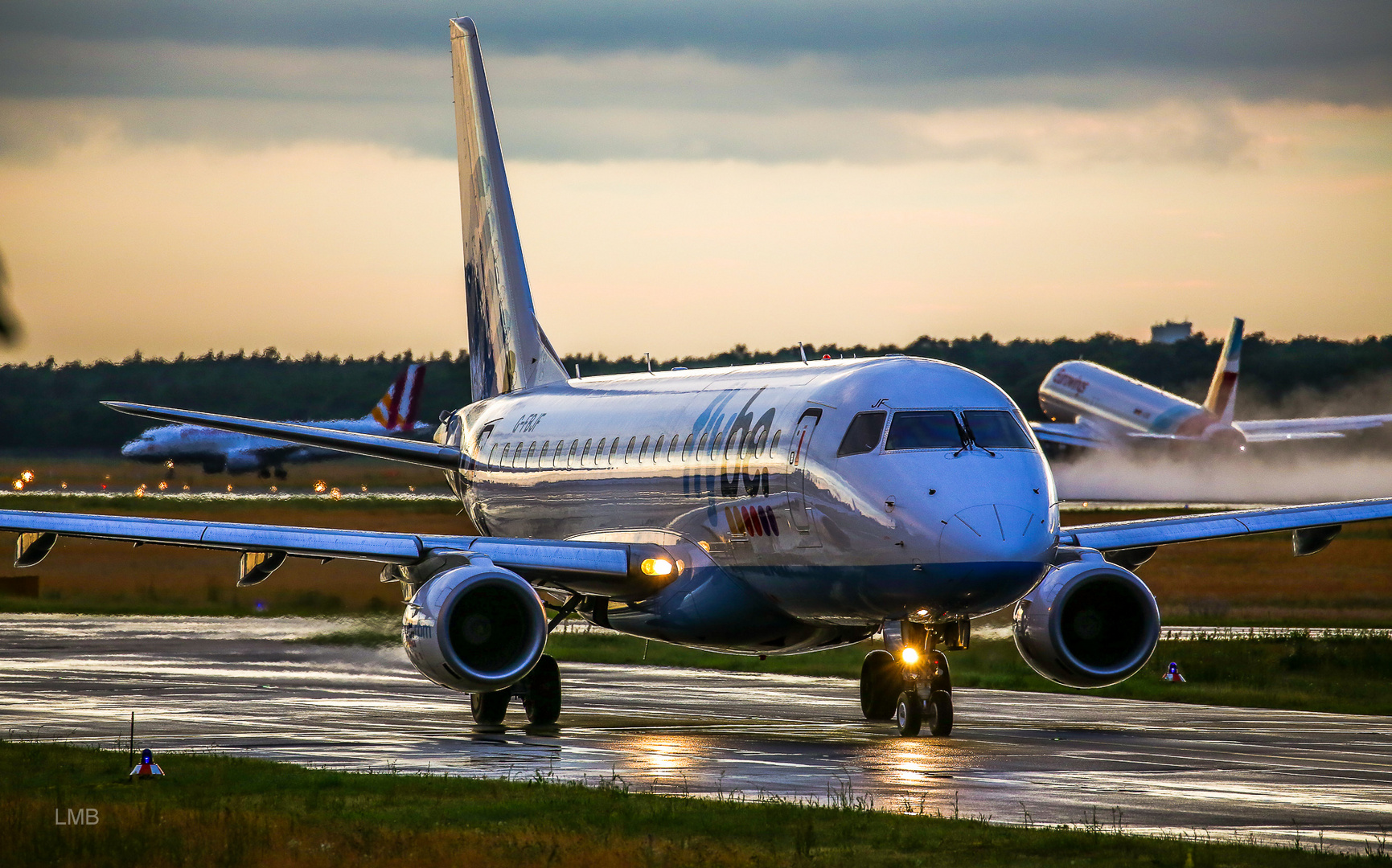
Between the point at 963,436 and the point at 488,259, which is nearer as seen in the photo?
the point at 963,436

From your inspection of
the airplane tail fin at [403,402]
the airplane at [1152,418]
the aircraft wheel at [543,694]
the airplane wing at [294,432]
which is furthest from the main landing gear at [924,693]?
the airplane tail fin at [403,402]

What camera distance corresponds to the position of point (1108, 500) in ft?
258

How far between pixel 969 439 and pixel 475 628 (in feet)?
A: 19.5

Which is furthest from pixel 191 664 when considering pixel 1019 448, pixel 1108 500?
pixel 1108 500

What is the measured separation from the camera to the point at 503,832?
12820mm

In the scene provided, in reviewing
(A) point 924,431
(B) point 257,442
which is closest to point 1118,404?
(B) point 257,442

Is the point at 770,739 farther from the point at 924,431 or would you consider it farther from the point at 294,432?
the point at 294,432

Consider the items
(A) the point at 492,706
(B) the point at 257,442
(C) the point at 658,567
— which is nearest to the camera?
(A) the point at 492,706

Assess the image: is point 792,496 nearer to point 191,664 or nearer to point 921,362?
A: point 921,362

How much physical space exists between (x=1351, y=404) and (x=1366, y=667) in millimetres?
70538

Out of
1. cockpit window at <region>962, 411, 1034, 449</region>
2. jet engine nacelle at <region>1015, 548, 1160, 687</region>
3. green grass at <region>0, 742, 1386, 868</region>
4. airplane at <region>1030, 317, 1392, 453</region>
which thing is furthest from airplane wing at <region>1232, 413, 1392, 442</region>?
green grass at <region>0, 742, 1386, 868</region>

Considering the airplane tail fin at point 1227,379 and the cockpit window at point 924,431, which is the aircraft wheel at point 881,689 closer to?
the cockpit window at point 924,431

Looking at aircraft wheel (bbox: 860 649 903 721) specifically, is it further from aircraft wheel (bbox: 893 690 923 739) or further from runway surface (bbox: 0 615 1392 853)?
aircraft wheel (bbox: 893 690 923 739)

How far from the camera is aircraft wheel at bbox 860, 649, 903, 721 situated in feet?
76.5
